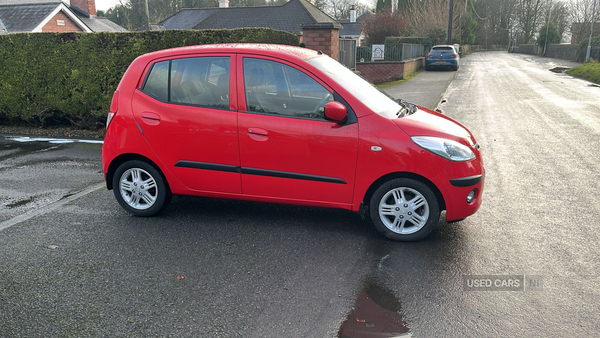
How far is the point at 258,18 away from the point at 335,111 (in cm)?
3655

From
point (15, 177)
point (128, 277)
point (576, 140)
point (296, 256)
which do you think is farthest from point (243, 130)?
point (576, 140)

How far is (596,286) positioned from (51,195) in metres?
6.09

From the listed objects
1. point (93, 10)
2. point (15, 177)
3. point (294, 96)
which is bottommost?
point (15, 177)

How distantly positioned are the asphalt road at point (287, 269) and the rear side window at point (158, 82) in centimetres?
137

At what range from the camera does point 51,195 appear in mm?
6188

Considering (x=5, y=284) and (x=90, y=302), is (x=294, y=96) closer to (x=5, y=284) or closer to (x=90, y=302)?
(x=90, y=302)

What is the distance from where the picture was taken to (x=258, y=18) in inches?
1528

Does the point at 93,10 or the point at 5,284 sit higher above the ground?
the point at 93,10

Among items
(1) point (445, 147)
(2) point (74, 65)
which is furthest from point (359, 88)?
(2) point (74, 65)

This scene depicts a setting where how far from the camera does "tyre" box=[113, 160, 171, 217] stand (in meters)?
5.19

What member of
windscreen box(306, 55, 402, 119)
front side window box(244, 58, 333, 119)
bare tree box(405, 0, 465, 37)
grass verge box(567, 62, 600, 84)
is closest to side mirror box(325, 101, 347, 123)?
front side window box(244, 58, 333, 119)

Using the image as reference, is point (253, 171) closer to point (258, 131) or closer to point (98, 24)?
point (258, 131)

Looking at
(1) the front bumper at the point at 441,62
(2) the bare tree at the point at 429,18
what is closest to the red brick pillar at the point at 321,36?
(1) the front bumper at the point at 441,62

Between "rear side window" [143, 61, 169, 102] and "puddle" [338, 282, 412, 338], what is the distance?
2936mm
